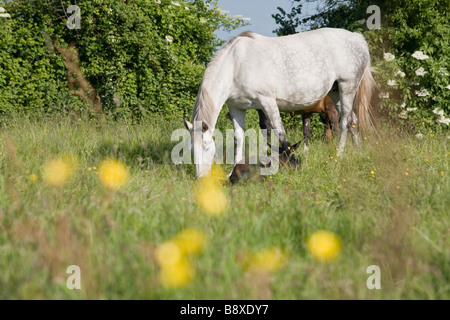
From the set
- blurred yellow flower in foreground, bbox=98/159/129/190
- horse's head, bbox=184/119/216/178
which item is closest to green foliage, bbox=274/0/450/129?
horse's head, bbox=184/119/216/178


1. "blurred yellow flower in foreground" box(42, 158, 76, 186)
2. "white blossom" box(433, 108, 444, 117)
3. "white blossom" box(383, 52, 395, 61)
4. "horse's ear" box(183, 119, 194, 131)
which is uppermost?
"white blossom" box(383, 52, 395, 61)

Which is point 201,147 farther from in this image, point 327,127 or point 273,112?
point 327,127

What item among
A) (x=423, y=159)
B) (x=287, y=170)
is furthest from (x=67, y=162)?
(x=423, y=159)

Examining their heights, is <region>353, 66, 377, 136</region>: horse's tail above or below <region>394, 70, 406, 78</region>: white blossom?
below

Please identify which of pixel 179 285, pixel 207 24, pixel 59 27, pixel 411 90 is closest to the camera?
pixel 179 285

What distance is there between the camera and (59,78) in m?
8.48

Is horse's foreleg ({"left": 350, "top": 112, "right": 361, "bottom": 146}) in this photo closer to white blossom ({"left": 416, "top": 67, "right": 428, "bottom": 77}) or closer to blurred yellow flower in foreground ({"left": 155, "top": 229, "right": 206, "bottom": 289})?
white blossom ({"left": 416, "top": 67, "right": 428, "bottom": 77})

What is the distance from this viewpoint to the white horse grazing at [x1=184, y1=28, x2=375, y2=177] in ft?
16.6

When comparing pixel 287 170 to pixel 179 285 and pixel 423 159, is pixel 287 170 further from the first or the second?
pixel 179 285

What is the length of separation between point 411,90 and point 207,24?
164 inches

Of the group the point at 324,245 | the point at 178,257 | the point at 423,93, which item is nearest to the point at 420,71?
the point at 423,93

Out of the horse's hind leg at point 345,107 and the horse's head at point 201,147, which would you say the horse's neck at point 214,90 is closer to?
the horse's head at point 201,147

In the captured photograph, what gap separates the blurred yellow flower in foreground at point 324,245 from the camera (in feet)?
8.43

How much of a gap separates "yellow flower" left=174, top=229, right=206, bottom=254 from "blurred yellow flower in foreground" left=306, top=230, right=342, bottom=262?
25.6 inches
